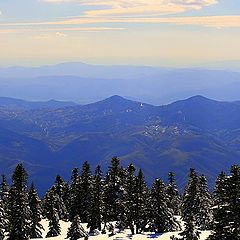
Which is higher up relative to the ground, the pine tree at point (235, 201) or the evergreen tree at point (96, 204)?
the evergreen tree at point (96, 204)

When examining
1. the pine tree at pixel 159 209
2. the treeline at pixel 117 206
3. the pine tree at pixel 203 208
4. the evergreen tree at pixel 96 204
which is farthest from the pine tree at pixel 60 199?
the pine tree at pixel 159 209

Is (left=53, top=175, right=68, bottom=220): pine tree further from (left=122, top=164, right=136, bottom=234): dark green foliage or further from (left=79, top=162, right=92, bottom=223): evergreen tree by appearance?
(left=122, top=164, right=136, bottom=234): dark green foliage

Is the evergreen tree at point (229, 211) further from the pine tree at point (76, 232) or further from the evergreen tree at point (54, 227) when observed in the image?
the evergreen tree at point (54, 227)

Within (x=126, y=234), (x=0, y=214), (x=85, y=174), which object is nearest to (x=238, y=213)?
(x=126, y=234)

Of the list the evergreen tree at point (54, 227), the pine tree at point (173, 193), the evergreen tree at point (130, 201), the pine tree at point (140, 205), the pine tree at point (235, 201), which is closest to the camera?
the pine tree at point (235, 201)

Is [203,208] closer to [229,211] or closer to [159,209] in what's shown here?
[159,209]

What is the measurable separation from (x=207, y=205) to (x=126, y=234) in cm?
2069

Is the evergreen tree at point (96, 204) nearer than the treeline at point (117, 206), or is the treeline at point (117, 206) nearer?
the treeline at point (117, 206)

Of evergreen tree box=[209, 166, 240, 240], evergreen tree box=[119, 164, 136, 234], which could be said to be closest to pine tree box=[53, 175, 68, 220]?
evergreen tree box=[119, 164, 136, 234]

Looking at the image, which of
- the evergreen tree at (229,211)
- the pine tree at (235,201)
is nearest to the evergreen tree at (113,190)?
the evergreen tree at (229,211)

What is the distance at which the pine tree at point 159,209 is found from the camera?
78694 millimetres

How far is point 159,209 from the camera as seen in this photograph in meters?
78.8

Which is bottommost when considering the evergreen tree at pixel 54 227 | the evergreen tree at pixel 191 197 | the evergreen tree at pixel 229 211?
the evergreen tree at pixel 229 211

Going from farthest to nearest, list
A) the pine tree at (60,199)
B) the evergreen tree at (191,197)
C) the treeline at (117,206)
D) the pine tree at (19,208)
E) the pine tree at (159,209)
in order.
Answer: the pine tree at (60,199) < the evergreen tree at (191,197) < the pine tree at (159,209) < the treeline at (117,206) < the pine tree at (19,208)
